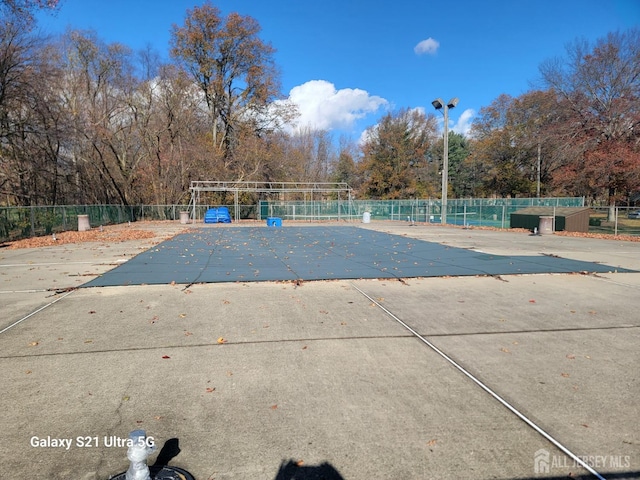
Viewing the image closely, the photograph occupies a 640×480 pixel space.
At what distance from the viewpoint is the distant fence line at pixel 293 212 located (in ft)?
67.5

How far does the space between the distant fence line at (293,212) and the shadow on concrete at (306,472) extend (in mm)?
21180

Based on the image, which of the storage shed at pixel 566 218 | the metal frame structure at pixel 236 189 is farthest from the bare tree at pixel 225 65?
the storage shed at pixel 566 218

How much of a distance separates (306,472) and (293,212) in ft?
129

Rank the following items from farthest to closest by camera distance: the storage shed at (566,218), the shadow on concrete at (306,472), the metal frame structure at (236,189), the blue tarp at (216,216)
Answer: the blue tarp at (216,216)
the metal frame structure at (236,189)
the storage shed at (566,218)
the shadow on concrete at (306,472)

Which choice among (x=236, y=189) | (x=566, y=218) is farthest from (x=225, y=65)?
(x=566, y=218)

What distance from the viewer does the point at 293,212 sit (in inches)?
1638

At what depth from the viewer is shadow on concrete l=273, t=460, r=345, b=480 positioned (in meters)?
2.66

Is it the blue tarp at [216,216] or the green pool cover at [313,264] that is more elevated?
the blue tarp at [216,216]

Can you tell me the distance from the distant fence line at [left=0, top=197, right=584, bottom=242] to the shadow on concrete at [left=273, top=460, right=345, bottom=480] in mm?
21180

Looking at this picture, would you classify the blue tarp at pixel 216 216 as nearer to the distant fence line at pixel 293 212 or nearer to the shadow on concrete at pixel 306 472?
the distant fence line at pixel 293 212

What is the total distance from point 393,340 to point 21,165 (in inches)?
1141

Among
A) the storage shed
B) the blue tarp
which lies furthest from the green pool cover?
the blue tarp

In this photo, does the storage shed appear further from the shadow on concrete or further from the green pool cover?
the shadow on concrete

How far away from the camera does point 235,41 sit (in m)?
44.5
